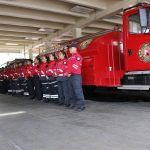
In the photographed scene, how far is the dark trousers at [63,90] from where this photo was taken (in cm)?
780

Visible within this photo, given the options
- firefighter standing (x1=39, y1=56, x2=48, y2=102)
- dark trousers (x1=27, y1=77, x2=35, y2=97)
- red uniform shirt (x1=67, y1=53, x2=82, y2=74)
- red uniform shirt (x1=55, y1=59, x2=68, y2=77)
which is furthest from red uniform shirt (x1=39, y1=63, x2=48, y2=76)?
red uniform shirt (x1=67, y1=53, x2=82, y2=74)

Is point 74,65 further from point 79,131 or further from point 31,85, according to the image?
point 31,85

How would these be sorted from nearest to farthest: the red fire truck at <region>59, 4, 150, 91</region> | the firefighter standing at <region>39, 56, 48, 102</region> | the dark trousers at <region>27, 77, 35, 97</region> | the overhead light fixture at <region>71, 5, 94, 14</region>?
the red fire truck at <region>59, 4, 150, 91</region> < the firefighter standing at <region>39, 56, 48, 102</region> < the dark trousers at <region>27, 77, 35, 97</region> < the overhead light fixture at <region>71, 5, 94, 14</region>

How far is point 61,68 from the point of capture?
309 inches

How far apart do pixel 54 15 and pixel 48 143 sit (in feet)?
32.8

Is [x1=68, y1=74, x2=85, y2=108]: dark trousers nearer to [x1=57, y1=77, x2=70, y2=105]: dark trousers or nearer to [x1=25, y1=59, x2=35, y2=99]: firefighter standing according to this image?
[x1=57, y1=77, x2=70, y2=105]: dark trousers

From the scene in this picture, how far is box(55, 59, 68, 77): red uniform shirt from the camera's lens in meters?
7.71

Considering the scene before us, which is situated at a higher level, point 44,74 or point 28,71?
point 28,71

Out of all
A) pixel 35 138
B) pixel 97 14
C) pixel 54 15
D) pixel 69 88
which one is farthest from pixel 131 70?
pixel 54 15

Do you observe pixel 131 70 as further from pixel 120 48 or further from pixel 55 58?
pixel 55 58

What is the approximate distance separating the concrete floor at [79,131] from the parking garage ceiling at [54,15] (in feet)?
18.7

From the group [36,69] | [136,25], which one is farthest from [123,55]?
[36,69]

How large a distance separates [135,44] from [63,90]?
2.42 meters

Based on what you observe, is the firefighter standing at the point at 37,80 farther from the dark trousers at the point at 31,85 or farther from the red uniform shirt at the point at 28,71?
the dark trousers at the point at 31,85
